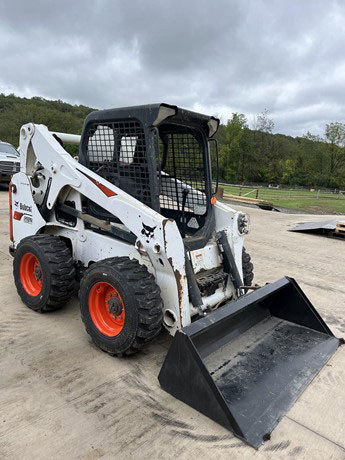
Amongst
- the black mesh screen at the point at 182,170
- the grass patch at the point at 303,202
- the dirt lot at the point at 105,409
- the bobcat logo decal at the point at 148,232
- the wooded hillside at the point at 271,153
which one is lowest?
the dirt lot at the point at 105,409

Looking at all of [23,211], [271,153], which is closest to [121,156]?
[23,211]

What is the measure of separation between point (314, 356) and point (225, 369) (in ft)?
2.74

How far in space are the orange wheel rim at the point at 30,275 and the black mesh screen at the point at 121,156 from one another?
1.14 metres

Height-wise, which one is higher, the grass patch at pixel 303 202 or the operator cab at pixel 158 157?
the operator cab at pixel 158 157

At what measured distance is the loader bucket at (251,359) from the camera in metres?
2.21

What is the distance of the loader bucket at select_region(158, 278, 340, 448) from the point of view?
2207mm

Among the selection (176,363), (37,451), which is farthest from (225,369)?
(37,451)

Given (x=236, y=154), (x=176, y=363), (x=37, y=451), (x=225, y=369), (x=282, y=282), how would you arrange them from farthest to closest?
1. (x=236, y=154)
2. (x=282, y=282)
3. (x=225, y=369)
4. (x=176, y=363)
5. (x=37, y=451)

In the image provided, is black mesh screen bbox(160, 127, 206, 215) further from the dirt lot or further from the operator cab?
the dirt lot

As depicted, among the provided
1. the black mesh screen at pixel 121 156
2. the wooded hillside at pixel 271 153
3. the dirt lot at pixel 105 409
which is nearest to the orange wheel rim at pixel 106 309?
the dirt lot at pixel 105 409

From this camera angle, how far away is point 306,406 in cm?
245

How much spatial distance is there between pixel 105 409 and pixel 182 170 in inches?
91.6

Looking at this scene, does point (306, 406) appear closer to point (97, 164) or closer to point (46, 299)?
Result: point (46, 299)

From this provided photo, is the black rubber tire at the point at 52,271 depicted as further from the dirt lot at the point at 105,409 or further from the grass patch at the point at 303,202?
the grass patch at the point at 303,202
